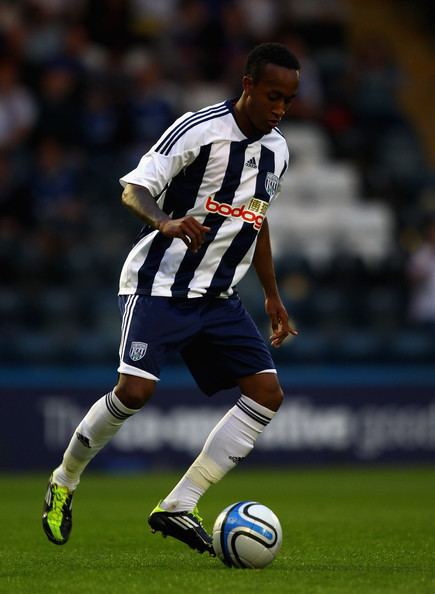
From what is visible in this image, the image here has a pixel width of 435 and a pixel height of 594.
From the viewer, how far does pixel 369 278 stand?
13.1 m

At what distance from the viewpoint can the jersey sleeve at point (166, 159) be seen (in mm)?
5445

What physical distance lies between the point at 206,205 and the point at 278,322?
726 mm

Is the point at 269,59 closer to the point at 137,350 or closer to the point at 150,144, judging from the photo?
the point at 137,350

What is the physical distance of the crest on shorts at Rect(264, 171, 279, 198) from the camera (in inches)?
227

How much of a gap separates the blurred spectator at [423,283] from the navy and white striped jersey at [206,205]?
24.2ft

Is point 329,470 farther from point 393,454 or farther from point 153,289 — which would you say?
point 153,289

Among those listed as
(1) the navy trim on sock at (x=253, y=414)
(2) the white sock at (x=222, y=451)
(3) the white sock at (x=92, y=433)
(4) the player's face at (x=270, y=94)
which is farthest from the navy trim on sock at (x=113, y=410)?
(4) the player's face at (x=270, y=94)

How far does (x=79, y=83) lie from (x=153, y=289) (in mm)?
7606

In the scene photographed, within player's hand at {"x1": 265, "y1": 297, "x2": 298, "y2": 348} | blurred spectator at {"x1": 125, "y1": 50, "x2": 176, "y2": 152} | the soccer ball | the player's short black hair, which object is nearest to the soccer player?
the player's short black hair

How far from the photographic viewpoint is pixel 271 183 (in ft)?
19.0

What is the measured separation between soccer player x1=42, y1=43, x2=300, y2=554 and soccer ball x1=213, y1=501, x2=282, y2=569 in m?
0.35

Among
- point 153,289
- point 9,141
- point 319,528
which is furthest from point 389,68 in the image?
point 153,289

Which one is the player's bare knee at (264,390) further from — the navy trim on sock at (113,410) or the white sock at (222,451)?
the navy trim on sock at (113,410)

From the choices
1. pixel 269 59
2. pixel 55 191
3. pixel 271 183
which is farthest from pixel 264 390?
pixel 55 191
